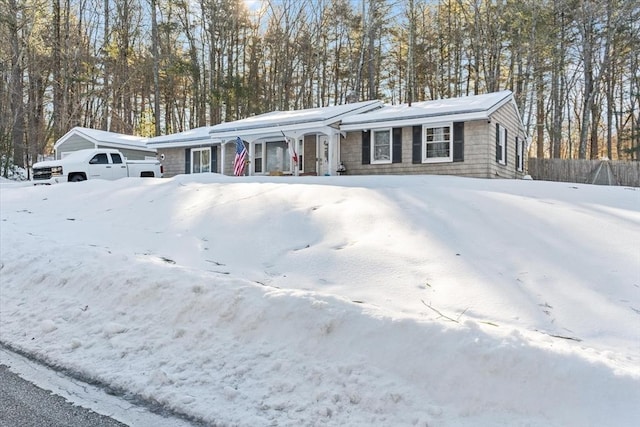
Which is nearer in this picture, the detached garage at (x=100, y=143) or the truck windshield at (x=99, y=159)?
the truck windshield at (x=99, y=159)

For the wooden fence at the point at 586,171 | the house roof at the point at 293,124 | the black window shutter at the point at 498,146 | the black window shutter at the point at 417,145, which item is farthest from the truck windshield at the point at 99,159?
the wooden fence at the point at 586,171

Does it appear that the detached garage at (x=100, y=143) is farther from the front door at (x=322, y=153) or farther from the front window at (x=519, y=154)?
the front window at (x=519, y=154)

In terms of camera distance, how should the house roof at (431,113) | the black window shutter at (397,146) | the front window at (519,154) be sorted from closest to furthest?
the house roof at (431,113) → the black window shutter at (397,146) → the front window at (519,154)

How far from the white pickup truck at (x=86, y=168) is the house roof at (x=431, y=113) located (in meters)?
8.63

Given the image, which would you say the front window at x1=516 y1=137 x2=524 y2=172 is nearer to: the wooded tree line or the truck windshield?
the wooded tree line

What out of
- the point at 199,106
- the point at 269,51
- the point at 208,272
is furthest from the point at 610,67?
the point at 208,272

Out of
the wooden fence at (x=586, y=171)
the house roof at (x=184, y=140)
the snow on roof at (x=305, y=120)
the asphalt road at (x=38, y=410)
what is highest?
the snow on roof at (x=305, y=120)

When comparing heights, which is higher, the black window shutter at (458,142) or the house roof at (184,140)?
the house roof at (184,140)

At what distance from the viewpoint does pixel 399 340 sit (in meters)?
2.76

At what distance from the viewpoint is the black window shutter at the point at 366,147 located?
15328 mm

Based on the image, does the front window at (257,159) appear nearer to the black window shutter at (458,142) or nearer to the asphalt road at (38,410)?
Result: the black window shutter at (458,142)

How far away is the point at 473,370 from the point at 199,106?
3020 centimetres

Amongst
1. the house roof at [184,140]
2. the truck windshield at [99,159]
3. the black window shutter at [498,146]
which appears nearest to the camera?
the black window shutter at [498,146]

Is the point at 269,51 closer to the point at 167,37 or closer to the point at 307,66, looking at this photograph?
the point at 307,66
